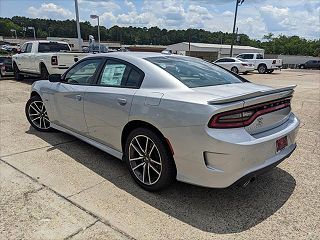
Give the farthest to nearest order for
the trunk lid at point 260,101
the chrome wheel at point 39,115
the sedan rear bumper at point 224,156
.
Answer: the chrome wheel at point 39,115
the trunk lid at point 260,101
the sedan rear bumper at point 224,156

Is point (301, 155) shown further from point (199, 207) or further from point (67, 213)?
point (67, 213)

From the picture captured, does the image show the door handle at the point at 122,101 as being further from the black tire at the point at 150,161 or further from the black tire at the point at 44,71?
the black tire at the point at 44,71

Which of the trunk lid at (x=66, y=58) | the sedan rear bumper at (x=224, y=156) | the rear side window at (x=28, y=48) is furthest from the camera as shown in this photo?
the rear side window at (x=28, y=48)

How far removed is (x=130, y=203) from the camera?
304 cm

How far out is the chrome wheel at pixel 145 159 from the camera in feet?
10.3

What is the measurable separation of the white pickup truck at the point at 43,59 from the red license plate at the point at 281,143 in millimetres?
9097

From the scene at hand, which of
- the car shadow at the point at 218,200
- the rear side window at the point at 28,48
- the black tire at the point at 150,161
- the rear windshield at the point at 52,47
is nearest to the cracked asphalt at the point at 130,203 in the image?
the car shadow at the point at 218,200

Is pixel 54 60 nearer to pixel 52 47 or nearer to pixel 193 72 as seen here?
pixel 52 47

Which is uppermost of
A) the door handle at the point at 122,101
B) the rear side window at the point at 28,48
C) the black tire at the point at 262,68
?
the rear side window at the point at 28,48

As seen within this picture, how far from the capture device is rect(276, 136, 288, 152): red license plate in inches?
116

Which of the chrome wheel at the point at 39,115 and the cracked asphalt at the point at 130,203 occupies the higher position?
the chrome wheel at the point at 39,115

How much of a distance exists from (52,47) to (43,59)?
5.41 ft

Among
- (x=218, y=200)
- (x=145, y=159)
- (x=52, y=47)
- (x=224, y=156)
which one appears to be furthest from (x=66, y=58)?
(x=224, y=156)

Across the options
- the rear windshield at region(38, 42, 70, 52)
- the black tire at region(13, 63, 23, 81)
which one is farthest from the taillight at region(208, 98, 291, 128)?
the black tire at region(13, 63, 23, 81)
